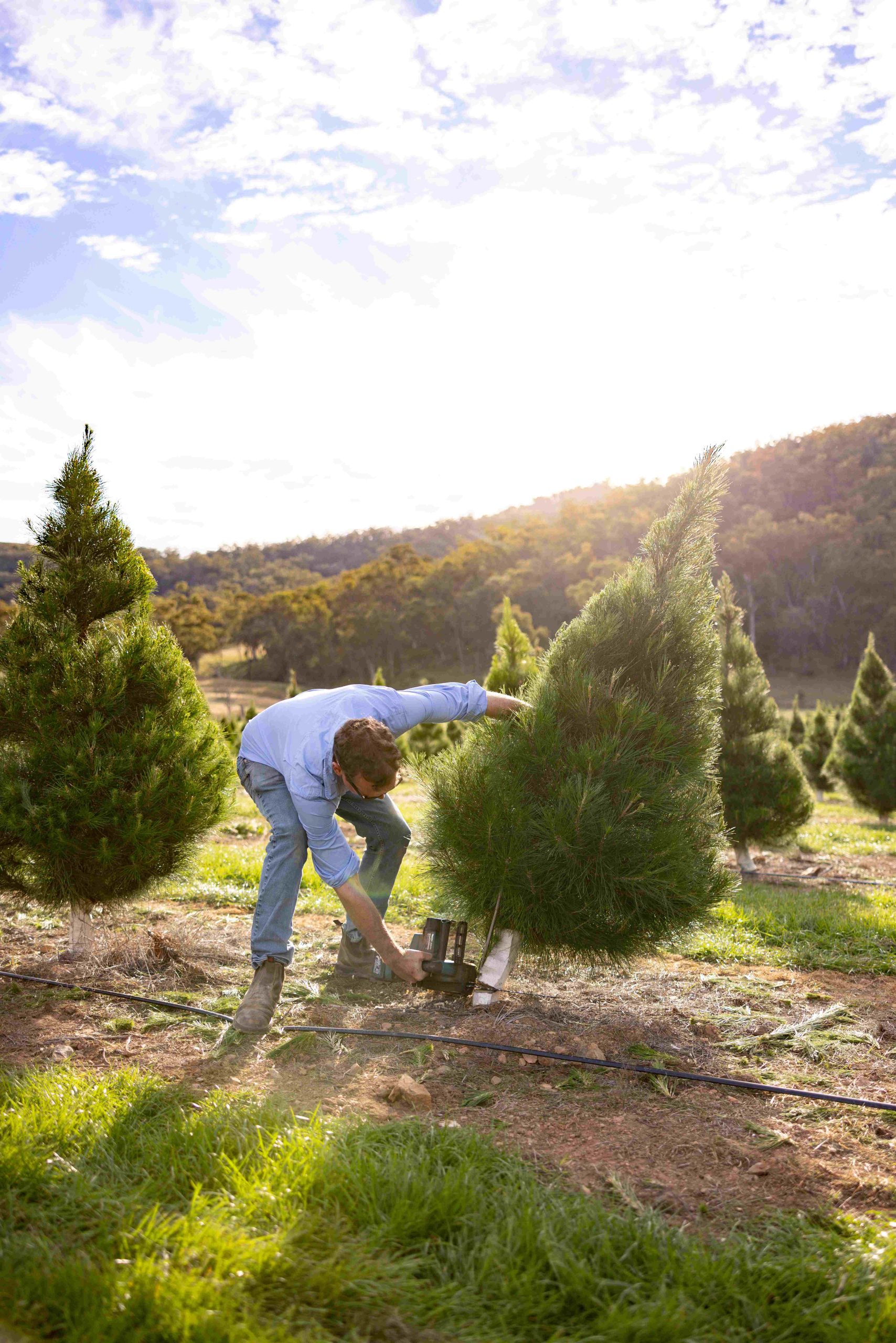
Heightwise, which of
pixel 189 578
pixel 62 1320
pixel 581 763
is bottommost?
pixel 62 1320

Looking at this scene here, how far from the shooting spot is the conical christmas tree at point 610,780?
13.1 feet

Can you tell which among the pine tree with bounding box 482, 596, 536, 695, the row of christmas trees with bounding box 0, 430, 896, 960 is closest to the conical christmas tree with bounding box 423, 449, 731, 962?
the row of christmas trees with bounding box 0, 430, 896, 960

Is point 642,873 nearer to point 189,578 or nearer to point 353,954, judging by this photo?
point 353,954

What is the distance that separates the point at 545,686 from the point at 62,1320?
3148 millimetres

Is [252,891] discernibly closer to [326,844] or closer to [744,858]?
[326,844]

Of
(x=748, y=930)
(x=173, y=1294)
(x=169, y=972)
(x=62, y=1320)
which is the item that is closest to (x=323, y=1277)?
(x=173, y=1294)

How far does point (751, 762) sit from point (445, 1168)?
7.65 m

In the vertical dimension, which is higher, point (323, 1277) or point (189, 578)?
point (189, 578)

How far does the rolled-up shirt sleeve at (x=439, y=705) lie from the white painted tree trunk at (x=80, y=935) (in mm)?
2502

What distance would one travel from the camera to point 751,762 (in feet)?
31.0

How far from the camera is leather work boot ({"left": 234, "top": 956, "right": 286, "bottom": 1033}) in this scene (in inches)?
160

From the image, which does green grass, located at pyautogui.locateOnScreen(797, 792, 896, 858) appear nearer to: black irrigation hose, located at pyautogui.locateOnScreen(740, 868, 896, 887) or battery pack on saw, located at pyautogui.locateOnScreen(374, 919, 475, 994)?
black irrigation hose, located at pyautogui.locateOnScreen(740, 868, 896, 887)

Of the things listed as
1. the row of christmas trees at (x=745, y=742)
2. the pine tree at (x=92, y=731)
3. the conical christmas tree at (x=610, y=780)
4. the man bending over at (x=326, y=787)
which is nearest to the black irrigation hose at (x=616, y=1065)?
the man bending over at (x=326, y=787)

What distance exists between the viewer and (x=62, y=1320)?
202 cm
